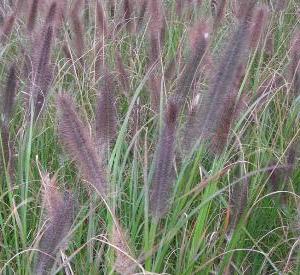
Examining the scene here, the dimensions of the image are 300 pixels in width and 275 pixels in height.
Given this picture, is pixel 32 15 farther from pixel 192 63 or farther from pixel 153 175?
pixel 153 175

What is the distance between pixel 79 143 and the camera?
102cm

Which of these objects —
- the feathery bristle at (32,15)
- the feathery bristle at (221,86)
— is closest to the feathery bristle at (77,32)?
the feathery bristle at (32,15)

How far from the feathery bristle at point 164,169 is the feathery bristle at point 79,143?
0.09 metres

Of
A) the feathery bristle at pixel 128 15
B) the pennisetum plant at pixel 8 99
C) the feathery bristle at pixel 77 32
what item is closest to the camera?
the pennisetum plant at pixel 8 99

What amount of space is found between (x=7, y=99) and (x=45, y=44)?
17 cm

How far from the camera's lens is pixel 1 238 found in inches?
50.7

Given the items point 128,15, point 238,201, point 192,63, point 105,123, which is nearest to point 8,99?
point 105,123

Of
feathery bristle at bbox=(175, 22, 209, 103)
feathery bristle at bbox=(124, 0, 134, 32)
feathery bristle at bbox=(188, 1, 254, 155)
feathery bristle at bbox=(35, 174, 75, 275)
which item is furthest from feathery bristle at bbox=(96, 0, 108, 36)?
feathery bristle at bbox=(35, 174, 75, 275)

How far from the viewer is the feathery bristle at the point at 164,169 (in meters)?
1.00

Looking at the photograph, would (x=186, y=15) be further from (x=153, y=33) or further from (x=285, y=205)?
(x=285, y=205)

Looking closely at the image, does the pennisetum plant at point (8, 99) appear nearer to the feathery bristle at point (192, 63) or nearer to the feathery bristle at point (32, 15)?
the feathery bristle at point (32, 15)

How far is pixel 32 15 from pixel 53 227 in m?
0.75

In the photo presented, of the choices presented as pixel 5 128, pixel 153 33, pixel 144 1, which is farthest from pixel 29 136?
pixel 144 1

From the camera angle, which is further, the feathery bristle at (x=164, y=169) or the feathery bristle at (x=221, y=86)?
the feathery bristle at (x=221, y=86)
